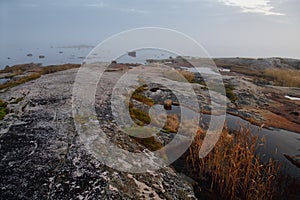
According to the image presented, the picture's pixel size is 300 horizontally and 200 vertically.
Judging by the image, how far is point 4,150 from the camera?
6605 mm

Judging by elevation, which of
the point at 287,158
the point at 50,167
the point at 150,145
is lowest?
the point at 287,158

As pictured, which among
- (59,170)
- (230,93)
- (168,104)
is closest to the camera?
(59,170)

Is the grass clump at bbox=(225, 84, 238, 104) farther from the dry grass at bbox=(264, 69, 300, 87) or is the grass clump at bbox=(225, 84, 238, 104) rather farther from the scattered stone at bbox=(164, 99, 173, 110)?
the dry grass at bbox=(264, 69, 300, 87)

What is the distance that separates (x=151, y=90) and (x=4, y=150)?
52.4 feet

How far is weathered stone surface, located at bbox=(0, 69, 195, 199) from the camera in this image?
531 cm

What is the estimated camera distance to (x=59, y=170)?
19.4 feet

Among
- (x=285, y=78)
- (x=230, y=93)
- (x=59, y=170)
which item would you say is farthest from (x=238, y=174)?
(x=285, y=78)

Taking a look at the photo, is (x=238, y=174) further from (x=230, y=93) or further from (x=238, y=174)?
(x=230, y=93)

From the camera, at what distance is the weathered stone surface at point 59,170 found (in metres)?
5.31

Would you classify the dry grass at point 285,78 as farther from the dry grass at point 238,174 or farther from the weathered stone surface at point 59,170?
the weathered stone surface at point 59,170

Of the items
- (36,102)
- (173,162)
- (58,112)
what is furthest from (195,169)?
(36,102)

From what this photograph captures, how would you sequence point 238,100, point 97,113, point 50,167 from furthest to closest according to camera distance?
point 238,100
point 97,113
point 50,167

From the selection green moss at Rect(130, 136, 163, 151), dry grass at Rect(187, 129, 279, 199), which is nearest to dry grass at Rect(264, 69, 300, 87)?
dry grass at Rect(187, 129, 279, 199)

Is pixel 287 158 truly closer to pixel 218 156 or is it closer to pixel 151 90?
pixel 218 156
